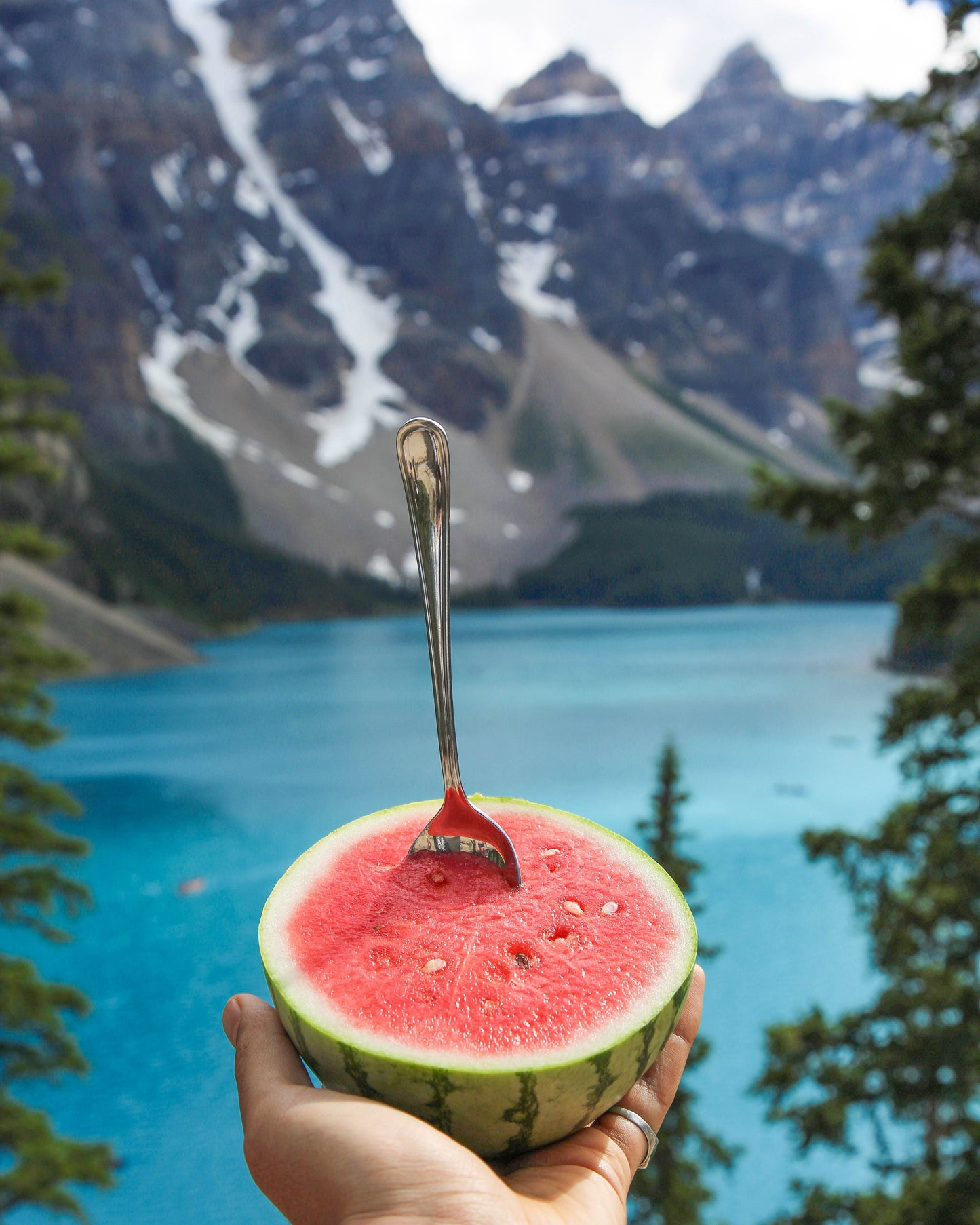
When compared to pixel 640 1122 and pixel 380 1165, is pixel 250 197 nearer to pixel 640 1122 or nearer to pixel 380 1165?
pixel 640 1122

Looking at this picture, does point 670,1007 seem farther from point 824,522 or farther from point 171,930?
point 171,930

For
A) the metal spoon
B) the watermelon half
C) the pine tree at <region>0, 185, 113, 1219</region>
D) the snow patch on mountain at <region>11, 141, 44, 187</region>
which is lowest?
the pine tree at <region>0, 185, 113, 1219</region>

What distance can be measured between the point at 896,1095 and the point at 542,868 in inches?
306

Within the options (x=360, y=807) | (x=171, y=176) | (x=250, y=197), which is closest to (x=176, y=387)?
(x=171, y=176)

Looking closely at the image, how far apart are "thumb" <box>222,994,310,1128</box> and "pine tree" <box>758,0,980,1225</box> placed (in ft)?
20.3

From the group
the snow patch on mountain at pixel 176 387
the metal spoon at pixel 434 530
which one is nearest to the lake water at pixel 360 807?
the metal spoon at pixel 434 530

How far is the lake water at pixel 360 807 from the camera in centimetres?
1864

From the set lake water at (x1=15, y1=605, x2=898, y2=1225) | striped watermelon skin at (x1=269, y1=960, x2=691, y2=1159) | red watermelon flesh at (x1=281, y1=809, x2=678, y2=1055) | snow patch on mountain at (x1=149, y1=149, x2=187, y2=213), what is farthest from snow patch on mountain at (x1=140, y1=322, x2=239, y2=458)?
striped watermelon skin at (x1=269, y1=960, x2=691, y2=1159)

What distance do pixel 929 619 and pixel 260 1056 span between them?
22.5 ft

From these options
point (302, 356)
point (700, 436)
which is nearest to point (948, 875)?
point (302, 356)

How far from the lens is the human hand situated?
160cm

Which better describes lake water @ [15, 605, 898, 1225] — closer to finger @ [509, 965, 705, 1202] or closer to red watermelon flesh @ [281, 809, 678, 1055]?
finger @ [509, 965, 705, 1202]

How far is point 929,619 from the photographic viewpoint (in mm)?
7422

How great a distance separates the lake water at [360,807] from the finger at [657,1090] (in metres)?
11.3
